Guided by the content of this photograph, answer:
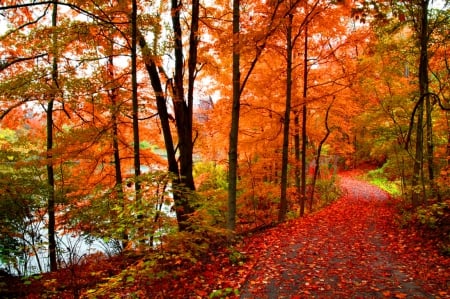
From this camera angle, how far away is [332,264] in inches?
225

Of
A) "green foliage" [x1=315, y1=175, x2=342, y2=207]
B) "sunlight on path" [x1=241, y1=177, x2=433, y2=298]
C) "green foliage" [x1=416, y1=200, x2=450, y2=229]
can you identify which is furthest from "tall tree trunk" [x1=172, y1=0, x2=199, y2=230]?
"green foliage" [x1=315, y1=175, x2=342, y2=207]

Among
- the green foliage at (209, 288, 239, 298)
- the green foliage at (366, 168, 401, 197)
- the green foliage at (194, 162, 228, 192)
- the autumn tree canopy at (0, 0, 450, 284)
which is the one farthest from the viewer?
the green foliage at (366, 168, 401, 197)

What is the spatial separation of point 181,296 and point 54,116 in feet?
30.4

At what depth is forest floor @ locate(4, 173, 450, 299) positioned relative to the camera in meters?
4.55

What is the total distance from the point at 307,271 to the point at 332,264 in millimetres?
641

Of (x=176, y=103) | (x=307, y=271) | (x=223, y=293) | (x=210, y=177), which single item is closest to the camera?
(x=223, y=293)

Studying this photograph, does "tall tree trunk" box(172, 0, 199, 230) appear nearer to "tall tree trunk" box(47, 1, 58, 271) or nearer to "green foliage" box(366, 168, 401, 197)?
"tall tree trunk" box(47, 1, 58, 271)

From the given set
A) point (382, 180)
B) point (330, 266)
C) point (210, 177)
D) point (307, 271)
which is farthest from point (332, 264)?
point (382, 180)

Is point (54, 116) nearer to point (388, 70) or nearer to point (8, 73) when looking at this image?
point (8, 73)

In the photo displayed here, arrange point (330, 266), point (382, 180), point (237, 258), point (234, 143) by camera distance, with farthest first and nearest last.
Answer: point (382, 180), point (234, 143), point (237, 258), point (330, 266)

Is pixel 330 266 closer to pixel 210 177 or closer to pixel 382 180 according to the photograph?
pixel 210 177

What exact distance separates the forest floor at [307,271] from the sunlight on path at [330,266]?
1 centimetres

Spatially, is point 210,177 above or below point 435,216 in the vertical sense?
above

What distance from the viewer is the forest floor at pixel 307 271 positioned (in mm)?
4547
